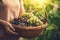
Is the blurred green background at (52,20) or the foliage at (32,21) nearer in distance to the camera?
the foliage at (32,21)

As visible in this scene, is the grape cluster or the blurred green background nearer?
the grape cluster

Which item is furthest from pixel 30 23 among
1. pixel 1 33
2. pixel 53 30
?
pixel 53 30

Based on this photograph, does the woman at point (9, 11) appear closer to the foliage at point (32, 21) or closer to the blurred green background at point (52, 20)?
the foliage at point (32, 21)

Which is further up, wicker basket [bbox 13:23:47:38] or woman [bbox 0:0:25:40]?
woman [bbox 0:0:25:40]

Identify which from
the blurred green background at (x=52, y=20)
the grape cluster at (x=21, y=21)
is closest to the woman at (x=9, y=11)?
the grape cluster at (x=21, y=21)

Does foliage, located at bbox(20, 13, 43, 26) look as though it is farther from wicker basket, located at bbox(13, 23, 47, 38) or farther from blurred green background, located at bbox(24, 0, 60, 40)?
blurred green background, located at bbox(24, 0, 60, 40)

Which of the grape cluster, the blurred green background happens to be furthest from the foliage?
the blurred green background

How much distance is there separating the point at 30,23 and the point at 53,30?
20.2 inches

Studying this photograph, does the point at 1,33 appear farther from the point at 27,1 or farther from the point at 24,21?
the point at 27,1

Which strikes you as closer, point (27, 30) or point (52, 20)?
point (27, 30)

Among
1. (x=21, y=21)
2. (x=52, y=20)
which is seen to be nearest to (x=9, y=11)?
(x=21, y=21)

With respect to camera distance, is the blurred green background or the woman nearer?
the woman

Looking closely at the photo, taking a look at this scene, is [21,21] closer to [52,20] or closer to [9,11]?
[9,11]

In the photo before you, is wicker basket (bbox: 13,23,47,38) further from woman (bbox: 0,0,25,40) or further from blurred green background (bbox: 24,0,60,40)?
blurred green background (bbox: 24,0,60,40)
